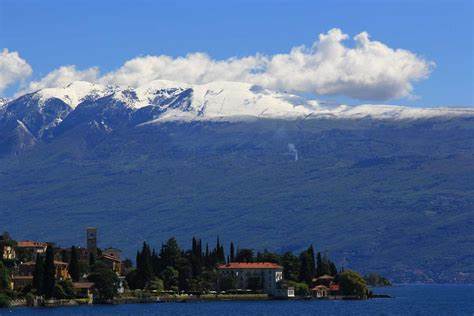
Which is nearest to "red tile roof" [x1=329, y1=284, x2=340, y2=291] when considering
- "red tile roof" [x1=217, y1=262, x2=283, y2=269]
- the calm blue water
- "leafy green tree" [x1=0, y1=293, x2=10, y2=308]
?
"red tile roof" [x1=217, y1=262, x2=283, y2=269]

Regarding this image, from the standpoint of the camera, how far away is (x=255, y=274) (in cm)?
19588

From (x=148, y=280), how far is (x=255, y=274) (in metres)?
20.2

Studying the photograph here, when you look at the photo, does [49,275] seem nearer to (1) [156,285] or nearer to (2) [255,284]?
(1) [156,285]

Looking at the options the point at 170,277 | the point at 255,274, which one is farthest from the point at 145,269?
the point at 255,274

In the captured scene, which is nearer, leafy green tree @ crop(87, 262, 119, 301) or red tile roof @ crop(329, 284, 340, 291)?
leafy green tree @ crop(87, 262, 119, 301)

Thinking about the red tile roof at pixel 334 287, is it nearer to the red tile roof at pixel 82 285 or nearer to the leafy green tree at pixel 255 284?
the leafy green tree at pixel 255 284

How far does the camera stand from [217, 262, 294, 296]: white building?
19375cm

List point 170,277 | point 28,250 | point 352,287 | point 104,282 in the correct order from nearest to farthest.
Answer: point 104,282 → point 170,277 → point 28,250 → point 352,287

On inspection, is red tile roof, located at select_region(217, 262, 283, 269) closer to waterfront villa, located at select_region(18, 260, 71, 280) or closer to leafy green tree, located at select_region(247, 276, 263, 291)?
leafy green tree, located at select_region(247, 276, 263, 291)

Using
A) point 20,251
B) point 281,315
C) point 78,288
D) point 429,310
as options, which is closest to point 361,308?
point 429,310

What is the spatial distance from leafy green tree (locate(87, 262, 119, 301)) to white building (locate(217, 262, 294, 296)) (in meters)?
23.7

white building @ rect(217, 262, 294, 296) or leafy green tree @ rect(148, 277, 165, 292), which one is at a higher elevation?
white building @ rect(217, 262, 294, 296)

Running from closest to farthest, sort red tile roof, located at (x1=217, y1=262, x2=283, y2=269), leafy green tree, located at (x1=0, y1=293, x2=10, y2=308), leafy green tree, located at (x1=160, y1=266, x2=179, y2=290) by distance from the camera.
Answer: leafy green tree, located at (x1=0, y1=293, x2=10, y2=308)
leafy green tree, located at (x1=160, y1=266, x2=179, y2=290)
red tile roof, located at (x1=217, y1=262, x2=283, y2=269)

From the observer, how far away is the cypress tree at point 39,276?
155550mm
